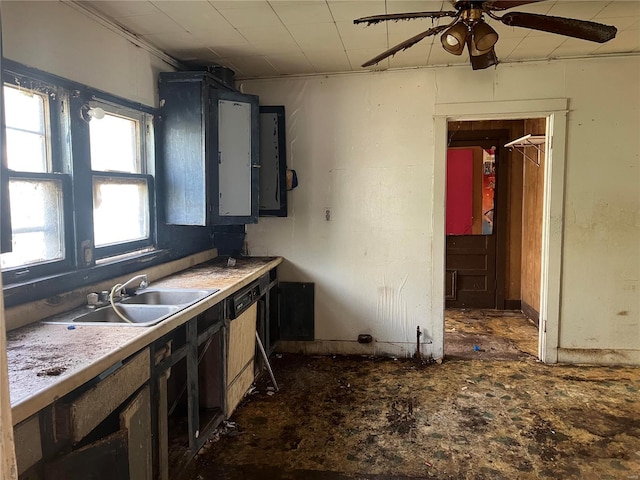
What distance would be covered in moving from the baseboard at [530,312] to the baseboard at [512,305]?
83 millimetres

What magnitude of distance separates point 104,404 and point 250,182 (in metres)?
2.28

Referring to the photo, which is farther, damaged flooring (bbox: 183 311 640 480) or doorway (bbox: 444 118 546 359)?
doorway (bbox: 444 118 546 359)

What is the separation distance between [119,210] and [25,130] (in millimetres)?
831

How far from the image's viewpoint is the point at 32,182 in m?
2.26

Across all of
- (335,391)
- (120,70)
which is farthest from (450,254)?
(120,70)

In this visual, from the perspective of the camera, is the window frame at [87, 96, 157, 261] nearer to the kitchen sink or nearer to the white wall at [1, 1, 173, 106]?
the white wall at [1, 1, 173, 106]

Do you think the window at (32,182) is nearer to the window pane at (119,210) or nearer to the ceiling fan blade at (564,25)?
the window pane at (119,210)

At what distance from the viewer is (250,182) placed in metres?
3.70

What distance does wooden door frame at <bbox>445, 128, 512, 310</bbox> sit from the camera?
5648 mm

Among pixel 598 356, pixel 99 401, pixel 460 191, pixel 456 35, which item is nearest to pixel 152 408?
pixel 99 401

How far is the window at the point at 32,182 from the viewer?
2143mm

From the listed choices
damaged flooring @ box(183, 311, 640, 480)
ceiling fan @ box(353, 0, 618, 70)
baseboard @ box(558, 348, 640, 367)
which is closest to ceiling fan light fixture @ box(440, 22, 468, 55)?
ceiling fan @ box(353, 0, 618, 70)

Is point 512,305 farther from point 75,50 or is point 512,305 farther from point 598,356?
point 75,50

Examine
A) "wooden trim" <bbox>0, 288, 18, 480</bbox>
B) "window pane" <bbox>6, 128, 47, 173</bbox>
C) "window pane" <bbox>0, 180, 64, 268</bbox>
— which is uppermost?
"window pane" <bbox>6, 128, 47, 173</bbox>
